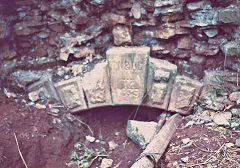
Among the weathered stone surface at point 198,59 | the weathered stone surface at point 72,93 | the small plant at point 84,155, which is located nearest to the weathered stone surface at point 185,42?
the weathered stone surface at point 198,59

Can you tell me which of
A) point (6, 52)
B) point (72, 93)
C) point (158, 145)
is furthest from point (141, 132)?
point (6, 52)

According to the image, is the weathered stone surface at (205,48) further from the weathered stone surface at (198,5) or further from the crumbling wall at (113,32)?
the weathered stone surface at (198,5)

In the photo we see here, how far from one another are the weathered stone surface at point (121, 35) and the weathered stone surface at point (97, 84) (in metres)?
0.39

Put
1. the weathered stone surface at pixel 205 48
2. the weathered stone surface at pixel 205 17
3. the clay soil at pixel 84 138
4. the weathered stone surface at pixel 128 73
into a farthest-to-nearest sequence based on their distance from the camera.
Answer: the weathered stone surface at pixel 128 73
the weathered stone surface at pixel 205 48
the weathered stone surface at pixel 205 17
the clay soil at pixel 84 138

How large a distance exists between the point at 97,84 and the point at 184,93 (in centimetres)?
111

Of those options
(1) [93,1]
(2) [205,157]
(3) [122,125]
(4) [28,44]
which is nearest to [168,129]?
(2) [205,157]

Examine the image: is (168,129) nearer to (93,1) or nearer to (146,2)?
(146,2)

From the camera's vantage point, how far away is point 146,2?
2.94 metres

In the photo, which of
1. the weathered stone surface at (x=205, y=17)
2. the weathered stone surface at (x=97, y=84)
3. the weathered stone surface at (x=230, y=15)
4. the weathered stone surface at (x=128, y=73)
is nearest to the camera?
the weathered stone surface at (x=230, y=15)

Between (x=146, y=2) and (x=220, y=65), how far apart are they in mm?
1183

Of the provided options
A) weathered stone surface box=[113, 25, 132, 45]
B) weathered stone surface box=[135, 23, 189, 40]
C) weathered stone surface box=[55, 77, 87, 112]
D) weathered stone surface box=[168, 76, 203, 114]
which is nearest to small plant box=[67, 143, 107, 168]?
weathered stone surface box=[55, 77, 87, 112]

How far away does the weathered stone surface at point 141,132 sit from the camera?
9.39 feet

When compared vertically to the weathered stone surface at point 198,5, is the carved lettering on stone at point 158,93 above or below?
below

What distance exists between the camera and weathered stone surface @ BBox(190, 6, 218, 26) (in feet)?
9.07
